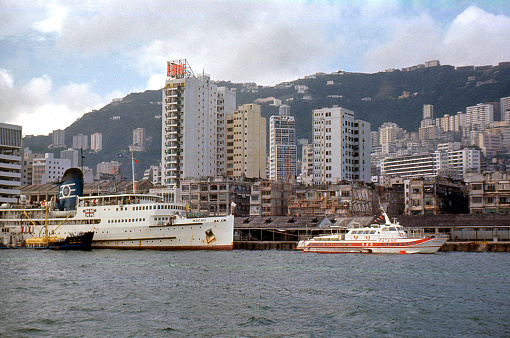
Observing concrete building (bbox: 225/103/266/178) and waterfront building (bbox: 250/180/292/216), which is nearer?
waterfront building (bbox: 250/180/292/216)

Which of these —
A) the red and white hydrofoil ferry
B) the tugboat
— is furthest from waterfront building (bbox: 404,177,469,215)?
the tugboat

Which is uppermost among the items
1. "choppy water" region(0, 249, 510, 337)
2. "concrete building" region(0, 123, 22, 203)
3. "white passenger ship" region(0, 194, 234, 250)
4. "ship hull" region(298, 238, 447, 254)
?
"concrete building" region(0, 123, 22, 203)

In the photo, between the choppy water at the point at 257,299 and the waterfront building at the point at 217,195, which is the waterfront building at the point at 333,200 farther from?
the choppy water at the point at 257,299

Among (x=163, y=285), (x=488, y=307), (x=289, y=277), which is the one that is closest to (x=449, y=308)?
(x=488, y=307)

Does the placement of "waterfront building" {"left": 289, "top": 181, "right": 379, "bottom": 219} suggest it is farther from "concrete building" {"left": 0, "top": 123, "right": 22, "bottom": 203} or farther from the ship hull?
"concrete building" {"left": 0, "top": 123, "right": 22, "bottom": 203}

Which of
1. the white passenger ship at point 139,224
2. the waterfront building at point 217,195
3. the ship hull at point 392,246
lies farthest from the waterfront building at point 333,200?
the white passenger ship at point 139,224
